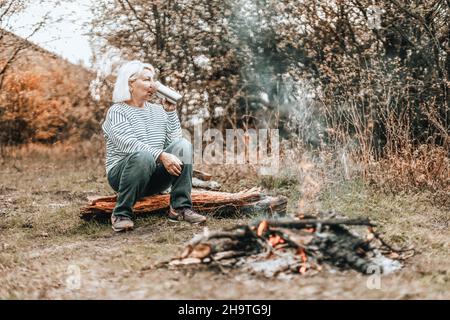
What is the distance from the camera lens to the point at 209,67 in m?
8.74

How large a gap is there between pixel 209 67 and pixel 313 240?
5855 mm

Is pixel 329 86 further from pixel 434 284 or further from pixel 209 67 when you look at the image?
pixel 434 284

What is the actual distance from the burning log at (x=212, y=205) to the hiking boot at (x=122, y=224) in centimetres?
29

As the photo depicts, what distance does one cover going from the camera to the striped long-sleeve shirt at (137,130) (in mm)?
4383

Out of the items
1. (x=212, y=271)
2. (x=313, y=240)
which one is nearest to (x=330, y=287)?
(x=313, y=240)

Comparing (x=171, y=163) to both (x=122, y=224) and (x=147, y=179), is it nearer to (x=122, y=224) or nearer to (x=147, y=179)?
(x=147, y=179)

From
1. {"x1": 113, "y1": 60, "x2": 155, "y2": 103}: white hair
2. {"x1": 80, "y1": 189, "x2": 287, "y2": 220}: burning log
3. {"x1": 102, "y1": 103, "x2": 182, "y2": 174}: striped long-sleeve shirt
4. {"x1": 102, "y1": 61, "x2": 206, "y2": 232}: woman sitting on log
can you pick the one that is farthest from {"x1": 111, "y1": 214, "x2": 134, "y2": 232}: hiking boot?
{"x1": 113, "y1": 60, "x2": 155, "y2": 103}: white hair

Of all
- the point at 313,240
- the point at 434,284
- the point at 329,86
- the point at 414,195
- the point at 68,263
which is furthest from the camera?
the point at 329,86

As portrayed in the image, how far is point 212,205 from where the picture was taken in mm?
4852

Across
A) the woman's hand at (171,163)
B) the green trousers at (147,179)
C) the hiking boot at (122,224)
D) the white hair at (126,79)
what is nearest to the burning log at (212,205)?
the green trousers at (147,179)

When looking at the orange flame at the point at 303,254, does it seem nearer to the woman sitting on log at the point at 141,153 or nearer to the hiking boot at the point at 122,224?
the woman sitting on log at the point at 141,153

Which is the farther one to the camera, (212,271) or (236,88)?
(236,88)

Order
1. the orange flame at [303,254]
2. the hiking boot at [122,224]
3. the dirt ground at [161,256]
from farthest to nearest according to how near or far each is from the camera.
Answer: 1. the hiking boot at [122,224]
2. the orange flame at [303,254]
3. the dirt ground at [161,256]

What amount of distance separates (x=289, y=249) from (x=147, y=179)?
1539 millimetres
